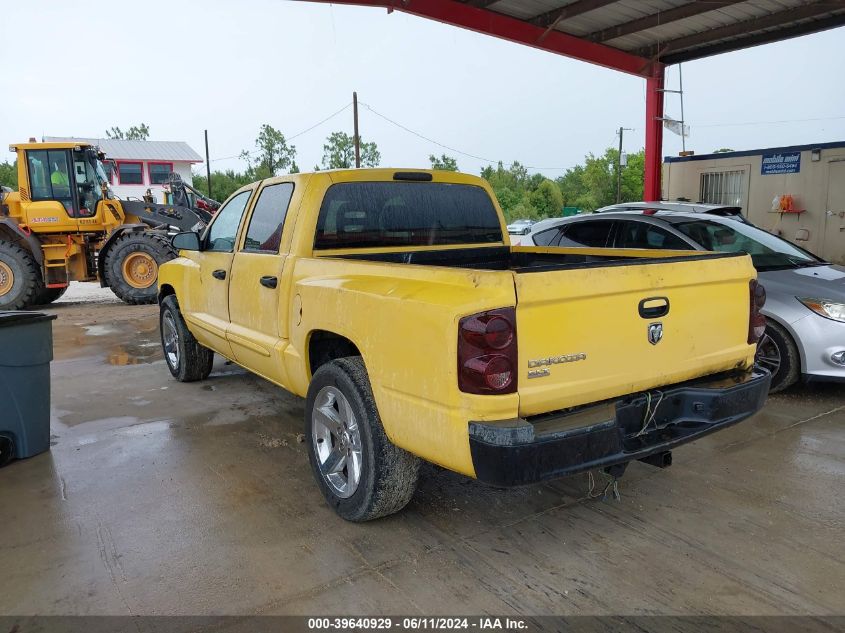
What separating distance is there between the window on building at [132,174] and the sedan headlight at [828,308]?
5150cm

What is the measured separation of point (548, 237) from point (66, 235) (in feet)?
33.8

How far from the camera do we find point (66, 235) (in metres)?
13.2

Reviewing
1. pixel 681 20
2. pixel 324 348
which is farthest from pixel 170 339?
pixel 681 20

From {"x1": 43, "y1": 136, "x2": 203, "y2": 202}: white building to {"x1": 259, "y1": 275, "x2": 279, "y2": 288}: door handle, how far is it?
→ 47788mm

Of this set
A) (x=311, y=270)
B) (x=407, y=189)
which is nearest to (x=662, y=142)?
(x=407, y=189)

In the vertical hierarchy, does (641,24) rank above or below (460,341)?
above

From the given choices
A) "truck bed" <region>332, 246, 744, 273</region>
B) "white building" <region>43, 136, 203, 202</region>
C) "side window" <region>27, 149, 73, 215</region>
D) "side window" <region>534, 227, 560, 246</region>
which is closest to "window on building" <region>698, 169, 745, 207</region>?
"side window" <region>534, 227, 560, 246</region>

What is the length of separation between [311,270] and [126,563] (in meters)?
1.78

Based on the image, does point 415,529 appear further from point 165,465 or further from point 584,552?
point 165,465

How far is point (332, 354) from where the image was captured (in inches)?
152

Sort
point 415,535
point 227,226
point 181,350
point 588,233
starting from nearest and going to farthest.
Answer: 1. point 415,535
2. point 227,226
3. point 181,350
4. point 588,233

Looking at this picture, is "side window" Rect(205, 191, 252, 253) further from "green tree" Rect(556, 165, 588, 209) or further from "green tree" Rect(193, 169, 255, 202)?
"green tree" Rect(556, 165, 588, 209)

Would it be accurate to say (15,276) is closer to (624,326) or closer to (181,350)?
(181,350)

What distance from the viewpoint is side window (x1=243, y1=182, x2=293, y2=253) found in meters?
4.35
